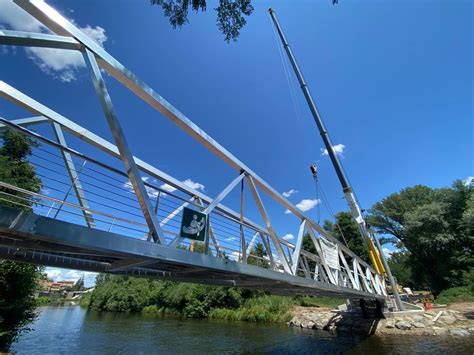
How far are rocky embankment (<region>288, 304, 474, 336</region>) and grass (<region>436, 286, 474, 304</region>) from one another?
6.66 ft

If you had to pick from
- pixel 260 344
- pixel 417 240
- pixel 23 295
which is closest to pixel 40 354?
pixel 23 295

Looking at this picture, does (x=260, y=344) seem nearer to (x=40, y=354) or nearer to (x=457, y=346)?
(x=457, y=346)

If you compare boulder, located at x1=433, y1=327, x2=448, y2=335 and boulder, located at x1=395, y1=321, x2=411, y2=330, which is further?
boulder, located at x1=395, y1=321, x2=411, y2=330

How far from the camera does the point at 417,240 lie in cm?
2852

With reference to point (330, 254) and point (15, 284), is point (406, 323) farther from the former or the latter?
point (15, 284)

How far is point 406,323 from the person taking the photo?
16.3 m

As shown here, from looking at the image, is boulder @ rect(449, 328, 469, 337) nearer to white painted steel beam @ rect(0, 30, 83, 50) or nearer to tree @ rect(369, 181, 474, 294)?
tree @ rect(369, 181, 474, 294)

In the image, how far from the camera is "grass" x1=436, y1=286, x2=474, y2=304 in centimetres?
2114

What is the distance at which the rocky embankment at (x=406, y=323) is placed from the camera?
1508 cm

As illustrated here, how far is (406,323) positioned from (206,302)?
20.4m

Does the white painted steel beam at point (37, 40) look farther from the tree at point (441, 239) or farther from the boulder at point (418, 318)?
the tree at point (441, 239)

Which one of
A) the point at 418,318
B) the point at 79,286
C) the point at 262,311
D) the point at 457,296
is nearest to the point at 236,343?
the point at 262,311

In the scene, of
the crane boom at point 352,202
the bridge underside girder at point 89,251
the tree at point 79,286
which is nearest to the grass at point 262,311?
the crane boom at point 352,202

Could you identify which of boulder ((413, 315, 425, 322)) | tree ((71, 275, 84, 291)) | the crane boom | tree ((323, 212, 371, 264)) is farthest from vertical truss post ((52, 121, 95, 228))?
tree ((71, 275, 84, 291))
